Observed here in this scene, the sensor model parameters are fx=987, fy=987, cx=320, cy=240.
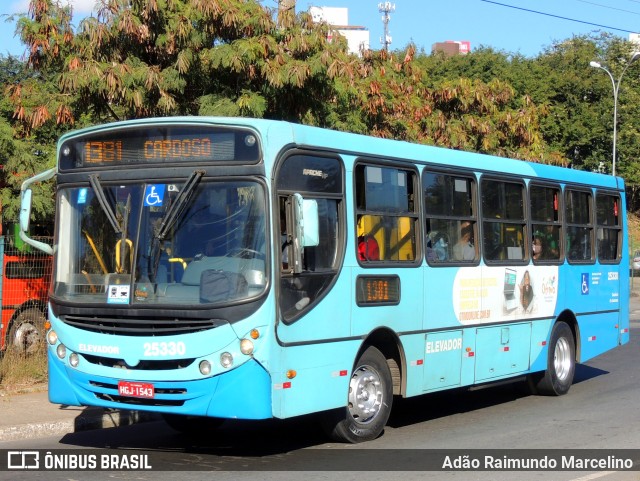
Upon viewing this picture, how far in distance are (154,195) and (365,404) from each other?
9.67 ft

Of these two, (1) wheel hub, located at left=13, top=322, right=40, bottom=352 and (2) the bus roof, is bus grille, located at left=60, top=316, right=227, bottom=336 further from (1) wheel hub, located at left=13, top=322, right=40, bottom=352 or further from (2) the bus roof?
(1) wheel hub, located at left=13, top=322, right=40, bottom=352

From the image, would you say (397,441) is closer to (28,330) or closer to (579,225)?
(579,225)

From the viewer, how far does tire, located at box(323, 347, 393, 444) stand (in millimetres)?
9414

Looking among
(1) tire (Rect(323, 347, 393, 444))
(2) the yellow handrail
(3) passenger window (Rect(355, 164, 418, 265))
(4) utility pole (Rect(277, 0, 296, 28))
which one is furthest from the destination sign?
(4) utility pole (Rect(277, 0, 296, 28))

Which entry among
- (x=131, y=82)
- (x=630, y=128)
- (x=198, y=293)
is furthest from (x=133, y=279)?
(x=630, y=128)

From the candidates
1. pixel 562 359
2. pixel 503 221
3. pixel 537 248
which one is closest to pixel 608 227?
pixel 562 359

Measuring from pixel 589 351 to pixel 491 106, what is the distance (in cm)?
899

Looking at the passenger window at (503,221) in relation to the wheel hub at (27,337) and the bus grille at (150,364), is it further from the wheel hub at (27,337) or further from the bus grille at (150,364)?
the wheel hub at (27,337)

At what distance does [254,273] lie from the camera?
27.1 ft

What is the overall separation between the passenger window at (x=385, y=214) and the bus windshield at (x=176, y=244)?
1.56 meters

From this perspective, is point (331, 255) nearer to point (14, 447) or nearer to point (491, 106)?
point (14, 447)

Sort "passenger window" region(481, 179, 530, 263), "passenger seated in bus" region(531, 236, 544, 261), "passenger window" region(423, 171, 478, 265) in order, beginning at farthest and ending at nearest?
"passenger seated in bus" region(531, 236, 544, 261), "passenger window" region(481, 179, 530, 263), "passenger window" region(423, 171, 478, 265)

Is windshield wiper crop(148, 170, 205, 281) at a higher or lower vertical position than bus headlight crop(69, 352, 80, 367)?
higher

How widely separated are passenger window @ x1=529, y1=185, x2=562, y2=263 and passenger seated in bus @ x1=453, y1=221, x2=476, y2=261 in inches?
63.9
